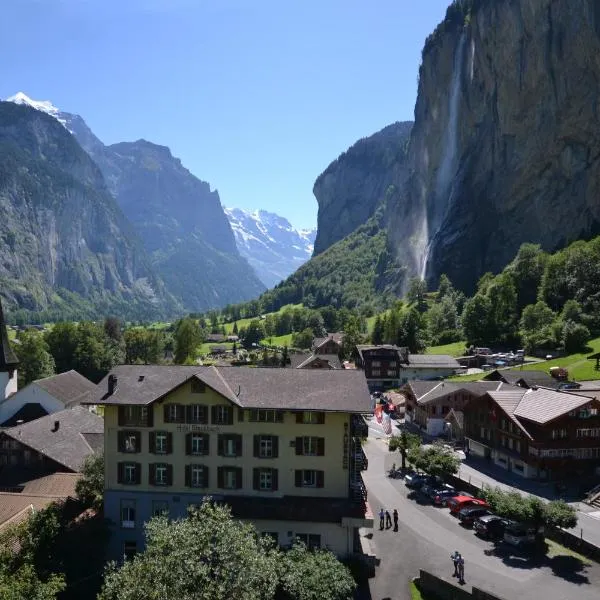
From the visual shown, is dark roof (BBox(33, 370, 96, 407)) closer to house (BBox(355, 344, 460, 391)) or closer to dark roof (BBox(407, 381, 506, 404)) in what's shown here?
dark roof (BBox(407, 381, 506, 404))

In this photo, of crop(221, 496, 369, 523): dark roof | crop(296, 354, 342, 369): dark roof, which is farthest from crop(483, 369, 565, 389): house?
crop(221, 496, 369, 523): dark roof

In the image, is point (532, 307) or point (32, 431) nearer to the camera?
point (32, 431)

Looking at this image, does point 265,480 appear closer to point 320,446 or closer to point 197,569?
point 320,446

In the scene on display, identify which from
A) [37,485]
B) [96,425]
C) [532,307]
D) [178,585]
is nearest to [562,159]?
[532,307]

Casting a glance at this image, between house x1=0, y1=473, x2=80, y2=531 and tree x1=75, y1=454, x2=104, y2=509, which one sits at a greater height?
tree x1=75, y1=454, x2=104, y2=509

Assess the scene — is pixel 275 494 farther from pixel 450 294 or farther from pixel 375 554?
pixel 450 294
